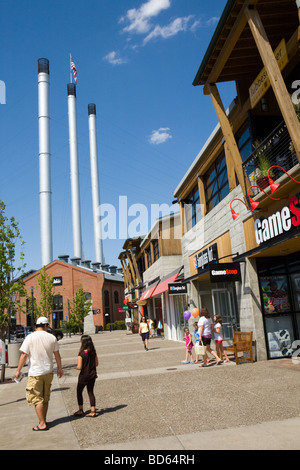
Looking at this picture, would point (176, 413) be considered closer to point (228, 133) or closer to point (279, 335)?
point (279, 335)

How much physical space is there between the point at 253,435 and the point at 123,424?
218cm

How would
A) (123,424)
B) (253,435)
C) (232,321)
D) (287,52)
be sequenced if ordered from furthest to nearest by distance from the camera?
(232,321) → (287,52) → (123,424) → (253,435)

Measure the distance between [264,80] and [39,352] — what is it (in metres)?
9.16

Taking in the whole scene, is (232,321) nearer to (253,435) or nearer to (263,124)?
(263,124)

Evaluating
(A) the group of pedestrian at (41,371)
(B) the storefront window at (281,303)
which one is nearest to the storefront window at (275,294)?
(B) the storefront window at (281,303)

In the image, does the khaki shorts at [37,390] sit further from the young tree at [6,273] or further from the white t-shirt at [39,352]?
the young tree at [6,273]

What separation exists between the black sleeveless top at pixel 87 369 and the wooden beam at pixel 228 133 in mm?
7352

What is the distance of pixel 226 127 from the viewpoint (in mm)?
13234

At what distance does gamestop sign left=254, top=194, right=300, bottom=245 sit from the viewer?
32.2 feet

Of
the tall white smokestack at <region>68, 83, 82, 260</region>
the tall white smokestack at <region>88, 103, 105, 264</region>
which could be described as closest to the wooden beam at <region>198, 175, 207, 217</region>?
Answer: the tall white smokestack at <region>68, 83, 82, 260</region>

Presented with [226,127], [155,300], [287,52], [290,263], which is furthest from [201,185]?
[155,300]

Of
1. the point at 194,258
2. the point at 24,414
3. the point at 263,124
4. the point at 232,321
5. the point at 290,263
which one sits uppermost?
the point at 263,124

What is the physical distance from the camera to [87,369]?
7.47 m
